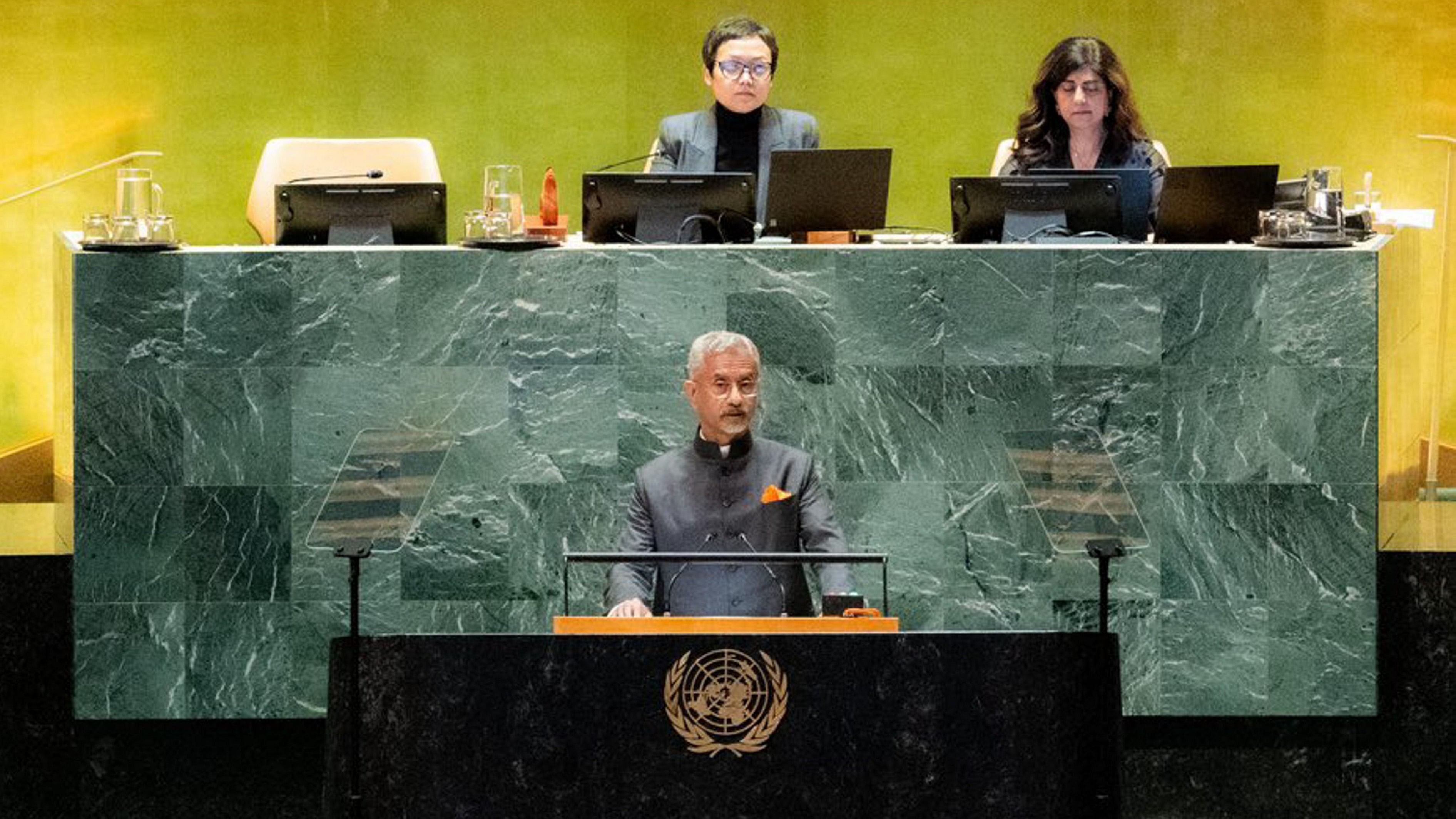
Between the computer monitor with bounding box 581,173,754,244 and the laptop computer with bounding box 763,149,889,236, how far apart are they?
0.13 m

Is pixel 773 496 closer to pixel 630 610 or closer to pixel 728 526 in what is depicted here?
pixel 728 526

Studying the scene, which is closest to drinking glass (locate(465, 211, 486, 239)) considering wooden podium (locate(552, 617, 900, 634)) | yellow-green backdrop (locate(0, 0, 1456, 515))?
wooden podium (locate(552, 617, 900, 634))

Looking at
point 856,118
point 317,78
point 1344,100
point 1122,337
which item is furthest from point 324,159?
point 1344,100

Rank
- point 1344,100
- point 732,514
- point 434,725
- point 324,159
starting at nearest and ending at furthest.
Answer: point 434,725
point 732,514
point 324,159
point 1344,100

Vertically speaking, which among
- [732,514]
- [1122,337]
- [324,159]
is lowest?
[732,514]

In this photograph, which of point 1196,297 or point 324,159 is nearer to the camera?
point 1196,297

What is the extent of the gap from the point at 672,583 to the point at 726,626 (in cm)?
69

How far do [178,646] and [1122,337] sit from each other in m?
2.53

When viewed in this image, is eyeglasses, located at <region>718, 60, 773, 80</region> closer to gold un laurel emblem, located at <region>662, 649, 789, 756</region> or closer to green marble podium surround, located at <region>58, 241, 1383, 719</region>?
green marble podium surround, located at <region>58, 241, 1383, 719</region>

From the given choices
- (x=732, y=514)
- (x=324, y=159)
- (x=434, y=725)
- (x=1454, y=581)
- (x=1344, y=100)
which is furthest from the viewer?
(x=1344, y=100)

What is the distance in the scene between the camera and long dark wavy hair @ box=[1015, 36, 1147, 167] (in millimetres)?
6410

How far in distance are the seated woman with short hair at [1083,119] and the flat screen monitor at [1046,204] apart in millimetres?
836

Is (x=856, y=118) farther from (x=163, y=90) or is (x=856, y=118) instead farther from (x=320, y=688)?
(x=320, y=688)

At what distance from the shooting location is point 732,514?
4891mm
